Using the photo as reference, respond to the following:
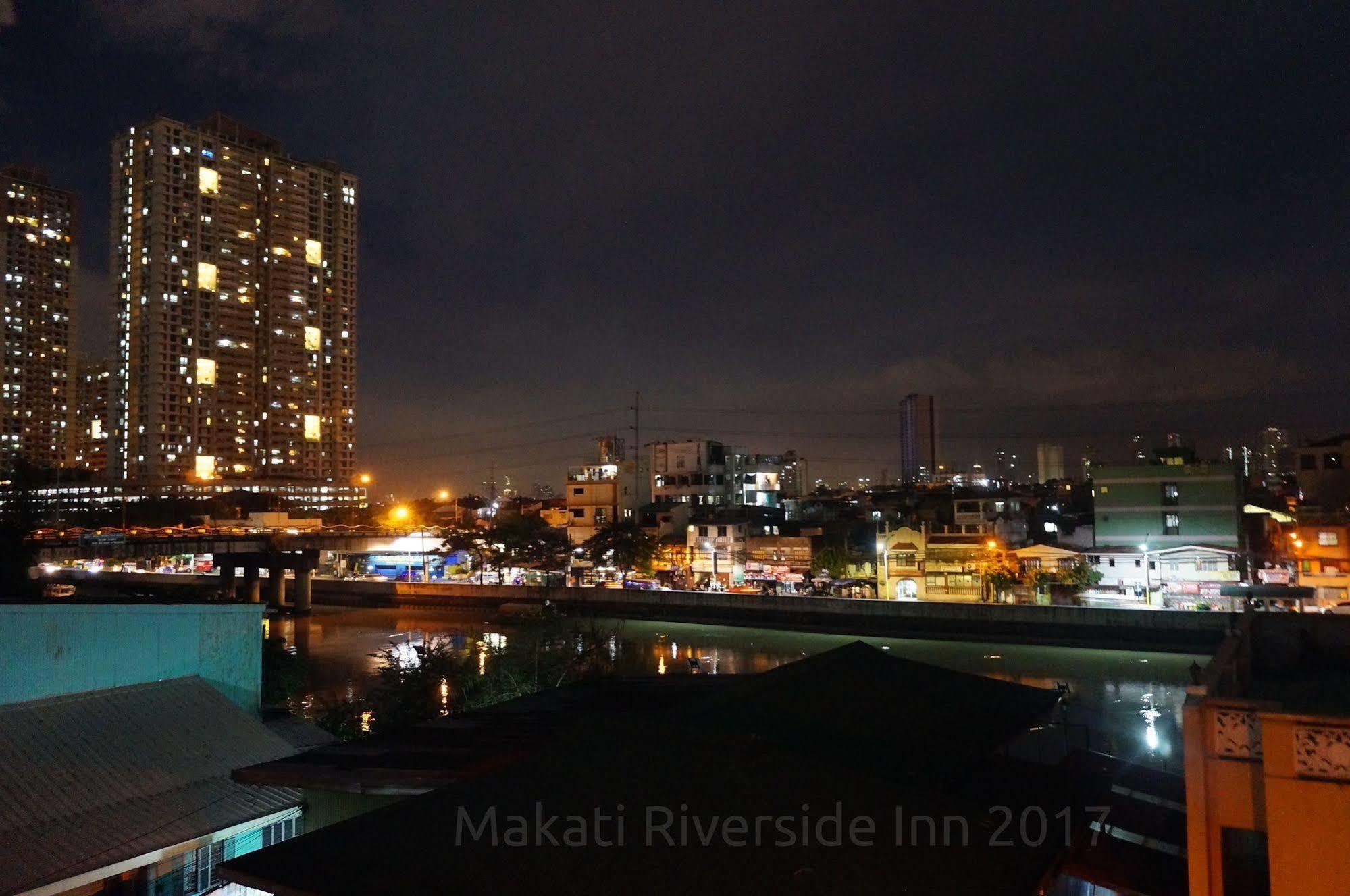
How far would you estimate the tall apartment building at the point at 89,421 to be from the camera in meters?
65.7

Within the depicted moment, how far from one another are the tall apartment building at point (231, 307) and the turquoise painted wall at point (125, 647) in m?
→ 54.7

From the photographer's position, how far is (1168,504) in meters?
25.6

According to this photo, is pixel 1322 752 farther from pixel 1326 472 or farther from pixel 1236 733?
pixel 1326 472

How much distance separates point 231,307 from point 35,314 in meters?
20.7

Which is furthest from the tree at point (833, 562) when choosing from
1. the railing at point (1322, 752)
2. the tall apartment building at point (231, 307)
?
the tall apartment building at point (231, 307)

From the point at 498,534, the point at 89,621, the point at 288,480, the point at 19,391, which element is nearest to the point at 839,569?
the point at 498,534

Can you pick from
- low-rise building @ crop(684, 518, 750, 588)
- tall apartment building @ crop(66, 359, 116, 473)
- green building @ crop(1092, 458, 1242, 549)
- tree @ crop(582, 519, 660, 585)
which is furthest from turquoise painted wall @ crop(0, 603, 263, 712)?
tall apartment building @ crop(66, 359, 116, 473)

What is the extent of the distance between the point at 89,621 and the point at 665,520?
2994 cm

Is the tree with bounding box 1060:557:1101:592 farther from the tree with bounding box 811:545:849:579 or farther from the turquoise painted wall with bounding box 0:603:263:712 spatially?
the turquoise painted wall with bounding box 0:603:263:712

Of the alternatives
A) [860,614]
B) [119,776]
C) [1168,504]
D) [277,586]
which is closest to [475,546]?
[277,586]

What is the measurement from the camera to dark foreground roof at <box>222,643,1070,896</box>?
133 inches

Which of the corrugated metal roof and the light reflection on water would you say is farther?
the light reflection on water

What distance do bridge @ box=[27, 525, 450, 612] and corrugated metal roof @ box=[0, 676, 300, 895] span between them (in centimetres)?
2428

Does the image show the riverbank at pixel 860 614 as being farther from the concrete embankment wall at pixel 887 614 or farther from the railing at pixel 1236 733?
the railing at pixel 1236 733
